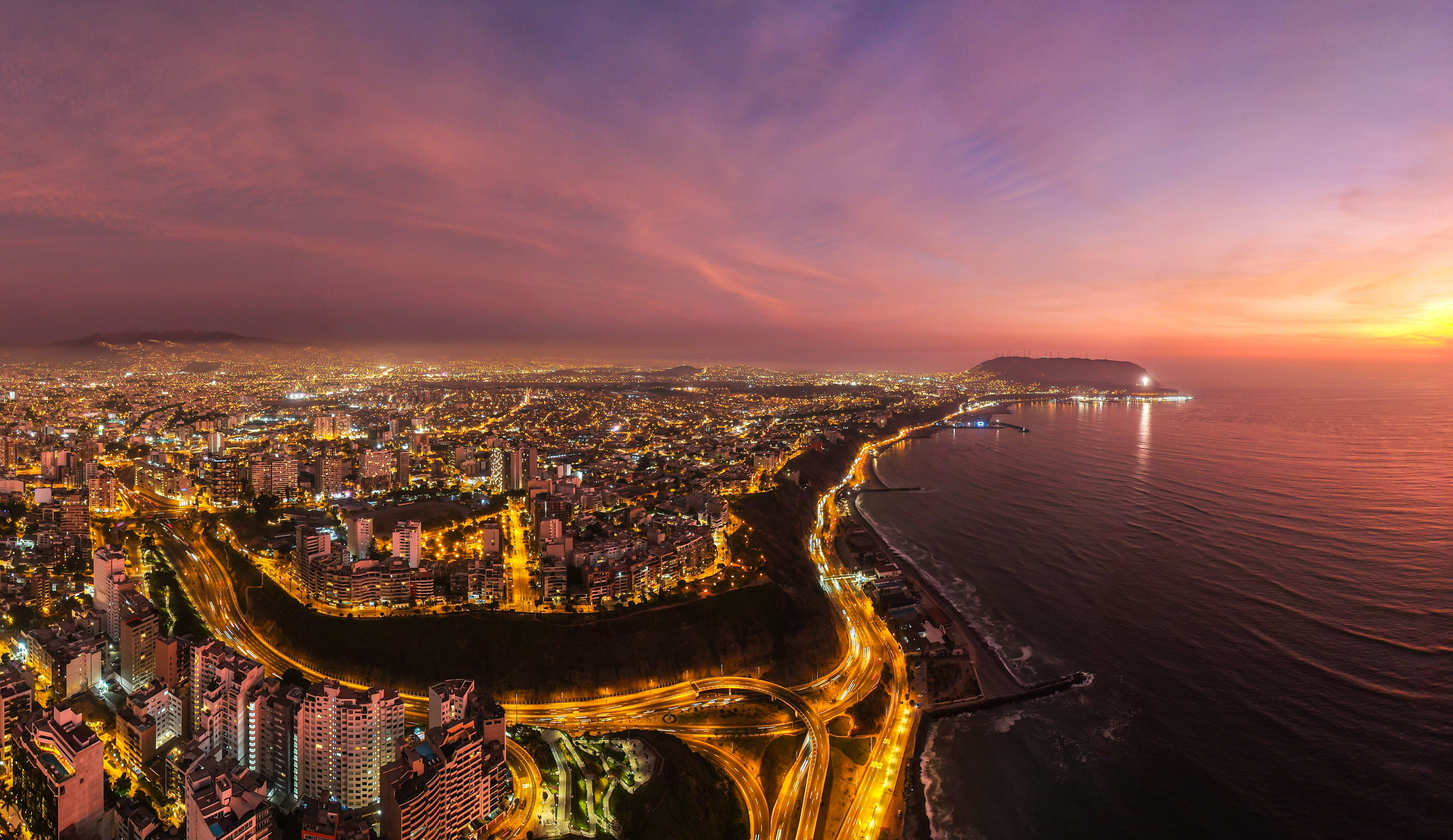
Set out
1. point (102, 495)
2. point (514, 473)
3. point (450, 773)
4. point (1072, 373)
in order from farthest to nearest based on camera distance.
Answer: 1. point (1072, 373)
2. point (514, 473)
3. point (102, 495)
4. point (450, 773)

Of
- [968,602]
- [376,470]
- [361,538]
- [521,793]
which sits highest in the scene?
[376,470]

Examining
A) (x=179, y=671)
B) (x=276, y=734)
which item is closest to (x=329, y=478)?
(x=179, y=671)

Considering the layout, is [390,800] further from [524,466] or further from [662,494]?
[524,466]

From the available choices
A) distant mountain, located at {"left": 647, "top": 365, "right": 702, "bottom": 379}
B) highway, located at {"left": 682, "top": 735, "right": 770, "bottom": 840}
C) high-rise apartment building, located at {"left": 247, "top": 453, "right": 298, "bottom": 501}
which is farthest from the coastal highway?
distant mountain, located at {"left": 647, "top": 365, "right": 702, "bottom": 379}

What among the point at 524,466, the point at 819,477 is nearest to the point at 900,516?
the point at 819,477

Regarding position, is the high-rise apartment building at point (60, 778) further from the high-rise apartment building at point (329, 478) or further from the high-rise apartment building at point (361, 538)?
the high-rise apartment building at point (329, 478)

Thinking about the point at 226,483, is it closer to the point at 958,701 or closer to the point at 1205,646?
the point at 958,701
